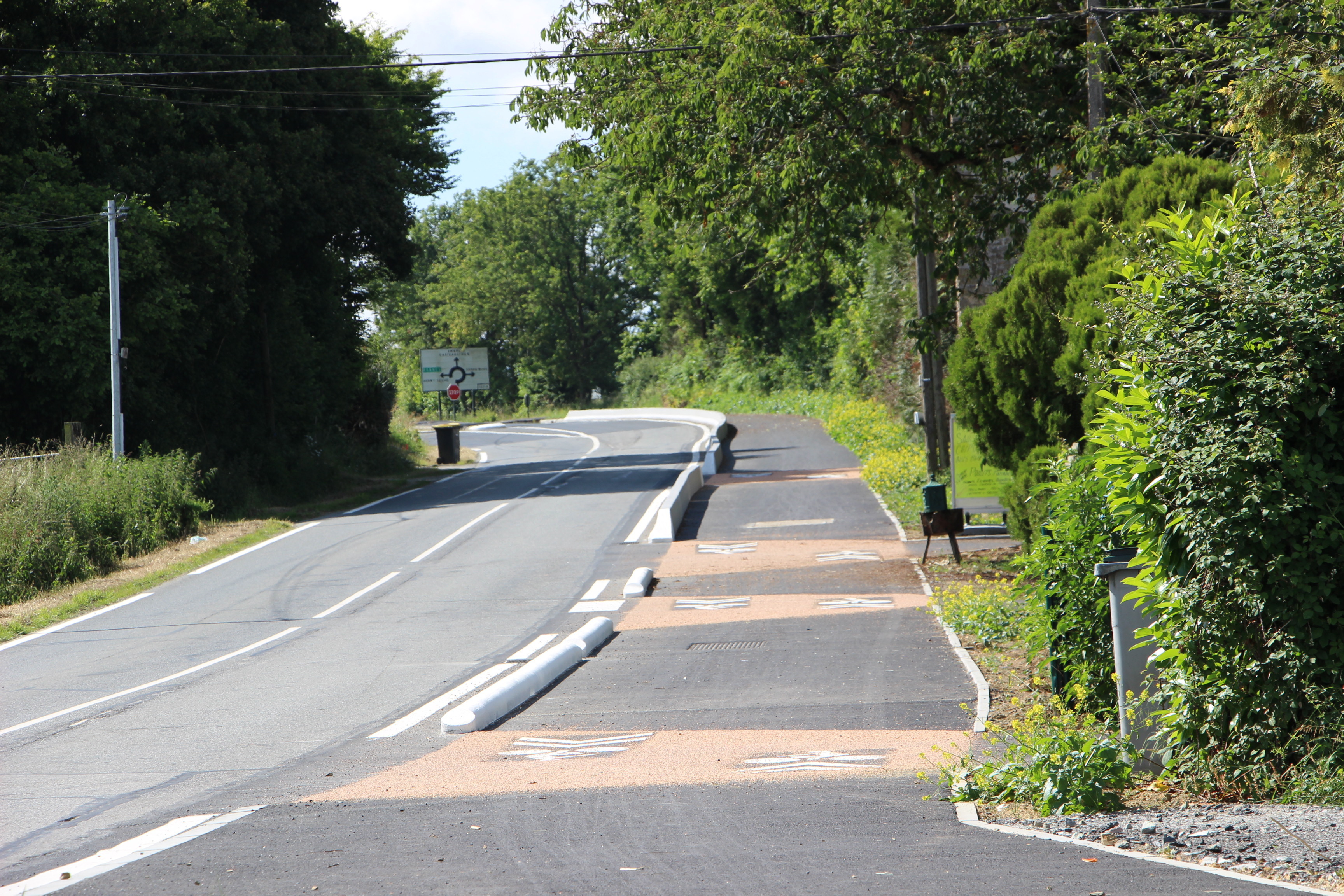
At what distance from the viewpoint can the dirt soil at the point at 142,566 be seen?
1705 centimetres

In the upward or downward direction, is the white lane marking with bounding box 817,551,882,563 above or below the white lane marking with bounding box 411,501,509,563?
below

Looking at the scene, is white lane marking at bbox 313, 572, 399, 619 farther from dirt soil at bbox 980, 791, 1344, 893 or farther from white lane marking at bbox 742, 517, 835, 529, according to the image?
dirt soil at bbox 980, 791, 1344, 893

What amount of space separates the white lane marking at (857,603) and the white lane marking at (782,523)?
6.60 meters

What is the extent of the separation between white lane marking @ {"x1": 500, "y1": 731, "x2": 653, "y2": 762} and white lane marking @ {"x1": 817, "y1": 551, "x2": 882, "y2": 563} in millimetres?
9179

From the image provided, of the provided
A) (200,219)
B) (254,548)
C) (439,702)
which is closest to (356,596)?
(254,548)

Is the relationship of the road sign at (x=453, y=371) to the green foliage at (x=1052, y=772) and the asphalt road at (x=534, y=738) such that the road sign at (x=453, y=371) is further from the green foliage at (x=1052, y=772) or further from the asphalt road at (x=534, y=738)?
the green foliage at (x=1052, y=772)

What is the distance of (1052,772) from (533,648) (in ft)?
23.7

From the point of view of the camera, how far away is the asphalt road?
206 inches

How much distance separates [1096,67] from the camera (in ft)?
45.9

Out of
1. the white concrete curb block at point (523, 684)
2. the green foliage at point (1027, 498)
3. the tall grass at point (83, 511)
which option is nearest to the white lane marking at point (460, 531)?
the tall grass at point (83, 511)

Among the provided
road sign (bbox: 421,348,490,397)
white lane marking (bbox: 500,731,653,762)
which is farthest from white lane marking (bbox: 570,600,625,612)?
road sign (bbox: 421,348,490,397)

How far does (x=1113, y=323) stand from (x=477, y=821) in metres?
4.65

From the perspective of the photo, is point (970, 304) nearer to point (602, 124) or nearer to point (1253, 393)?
point (602, 124)

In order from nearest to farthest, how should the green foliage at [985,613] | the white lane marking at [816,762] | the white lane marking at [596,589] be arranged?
the white lane marking at [816,762], the green foliage at [985,613], the white lane marking at [596,589]
